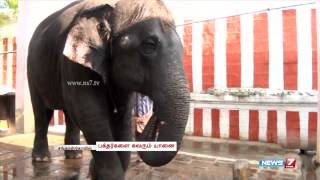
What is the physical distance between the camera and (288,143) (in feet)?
11.5

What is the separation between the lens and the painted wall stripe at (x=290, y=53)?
341 centimetres

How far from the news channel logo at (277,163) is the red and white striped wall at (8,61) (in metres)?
2.10

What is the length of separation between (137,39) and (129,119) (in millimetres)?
589

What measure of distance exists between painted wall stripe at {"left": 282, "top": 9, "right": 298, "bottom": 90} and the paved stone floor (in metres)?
0.50

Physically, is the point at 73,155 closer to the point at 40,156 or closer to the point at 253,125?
the point at 40,156

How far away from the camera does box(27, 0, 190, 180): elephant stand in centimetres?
215

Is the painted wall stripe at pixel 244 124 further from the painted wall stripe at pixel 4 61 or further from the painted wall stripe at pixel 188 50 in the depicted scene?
the painted wall stripe at pixel 4 61

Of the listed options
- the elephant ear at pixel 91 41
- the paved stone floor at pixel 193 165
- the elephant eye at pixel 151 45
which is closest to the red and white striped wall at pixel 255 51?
the paved stone floor at pixel 193 165

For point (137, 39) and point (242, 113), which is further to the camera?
point (242, 113)

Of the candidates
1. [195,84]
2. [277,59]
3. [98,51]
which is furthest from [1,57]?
[277,59]

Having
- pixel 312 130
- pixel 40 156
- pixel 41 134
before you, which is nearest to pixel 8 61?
pixel 41 134

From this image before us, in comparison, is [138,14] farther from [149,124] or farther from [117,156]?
[117,156]

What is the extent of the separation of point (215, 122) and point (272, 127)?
0.44m

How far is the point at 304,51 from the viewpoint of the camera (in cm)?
338
